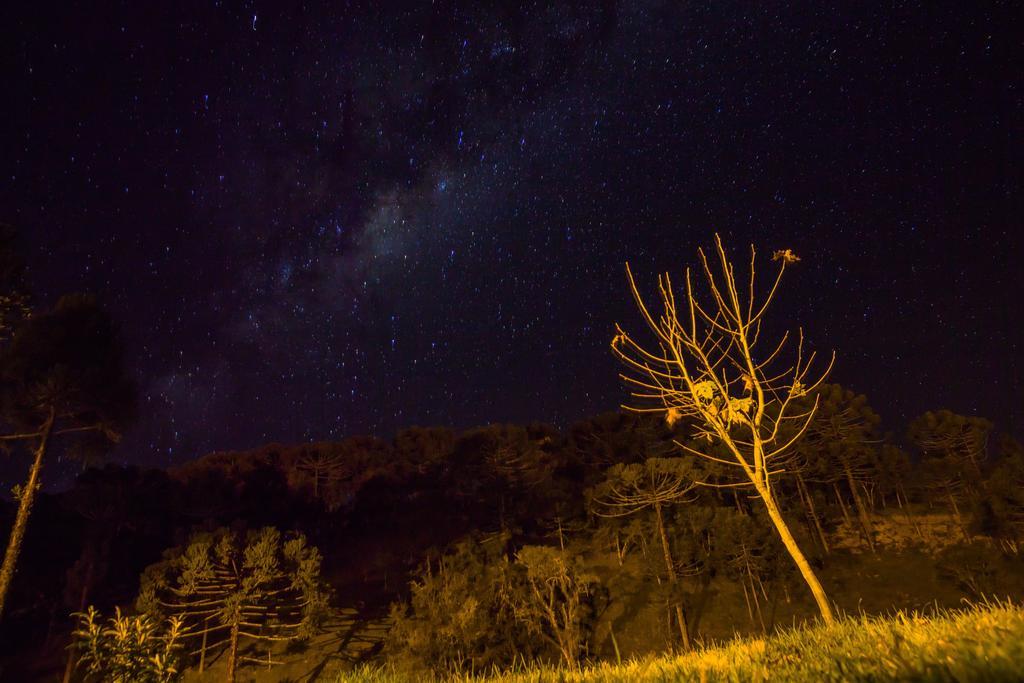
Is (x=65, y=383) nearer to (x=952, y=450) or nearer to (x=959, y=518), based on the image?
(x=959, y=518)

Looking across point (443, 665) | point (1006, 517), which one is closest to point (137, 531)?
point (443, 665)

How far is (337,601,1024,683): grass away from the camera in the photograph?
2.38 meters

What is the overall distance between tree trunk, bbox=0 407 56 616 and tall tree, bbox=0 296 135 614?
0.10ft

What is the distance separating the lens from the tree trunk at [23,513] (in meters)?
14.0

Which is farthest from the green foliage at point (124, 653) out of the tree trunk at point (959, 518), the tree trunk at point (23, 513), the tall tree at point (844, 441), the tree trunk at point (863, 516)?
the tree trunk at point (959, 518)

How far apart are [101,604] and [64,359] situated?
31.8 m

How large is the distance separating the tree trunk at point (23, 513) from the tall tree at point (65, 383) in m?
0.03

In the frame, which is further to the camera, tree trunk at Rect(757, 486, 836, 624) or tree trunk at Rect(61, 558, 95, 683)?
tree trunk at Rect(61, 558, 95, 683)

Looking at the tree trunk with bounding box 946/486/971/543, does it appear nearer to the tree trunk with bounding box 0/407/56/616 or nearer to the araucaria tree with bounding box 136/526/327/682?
the araucaria tree with bounding box 136/526/327/682

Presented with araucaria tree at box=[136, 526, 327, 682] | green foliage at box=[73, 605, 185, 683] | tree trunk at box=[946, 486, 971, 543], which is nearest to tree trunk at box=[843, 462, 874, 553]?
tree trunk at box=[946, 486, 971, 543]

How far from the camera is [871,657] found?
3002 millimetres

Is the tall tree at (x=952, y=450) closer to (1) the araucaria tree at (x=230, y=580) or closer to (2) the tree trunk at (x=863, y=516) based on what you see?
(2) the tree trunk at (x=863, y=516)

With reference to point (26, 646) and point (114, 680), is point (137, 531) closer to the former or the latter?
point (26, 646)

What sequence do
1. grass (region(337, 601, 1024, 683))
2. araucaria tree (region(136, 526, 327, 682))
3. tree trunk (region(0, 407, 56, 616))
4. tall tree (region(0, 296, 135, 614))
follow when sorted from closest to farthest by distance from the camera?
grass (region(337, 601, 1024, 683)) → tree trunk (region(0, 407, 56, 616)) → tall tree (region(0, 296, 135, 614)) → araucaria tree (region(136, 526, 327, 682))
